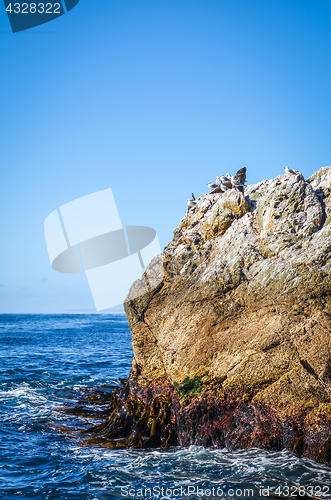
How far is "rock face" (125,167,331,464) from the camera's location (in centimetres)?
690

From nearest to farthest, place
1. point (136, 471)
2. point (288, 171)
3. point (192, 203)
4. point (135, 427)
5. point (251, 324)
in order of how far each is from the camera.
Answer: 1. point (136, 471)
2. point (251, 324)
3. point (135, 427)
4. point (288, 171)
5. point (192, 203)

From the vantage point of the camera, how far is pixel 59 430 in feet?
30.9

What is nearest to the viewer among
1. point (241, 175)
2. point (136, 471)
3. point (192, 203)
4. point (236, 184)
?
point (136, 471)

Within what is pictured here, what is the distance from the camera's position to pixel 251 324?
304 inches

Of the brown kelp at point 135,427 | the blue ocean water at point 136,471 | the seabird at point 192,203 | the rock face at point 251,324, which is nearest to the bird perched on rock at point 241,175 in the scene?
the rock face at point 251,324

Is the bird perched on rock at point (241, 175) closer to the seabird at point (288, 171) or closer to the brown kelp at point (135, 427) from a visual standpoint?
the seabird at point (288, 171)

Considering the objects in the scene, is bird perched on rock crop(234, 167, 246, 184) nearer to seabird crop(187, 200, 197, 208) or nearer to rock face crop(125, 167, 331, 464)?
rock face crop(125, 167, 331, 464)

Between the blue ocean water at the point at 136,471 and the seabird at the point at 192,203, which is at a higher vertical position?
the seabird at the point at 192,203

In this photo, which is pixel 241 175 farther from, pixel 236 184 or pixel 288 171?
pixel 288 171

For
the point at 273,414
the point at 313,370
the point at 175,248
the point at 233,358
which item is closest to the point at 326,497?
the point at 273,414

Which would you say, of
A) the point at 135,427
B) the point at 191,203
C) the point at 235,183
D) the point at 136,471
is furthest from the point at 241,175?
the point at 136,471

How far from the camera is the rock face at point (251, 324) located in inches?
272

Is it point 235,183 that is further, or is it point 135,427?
point 235,183

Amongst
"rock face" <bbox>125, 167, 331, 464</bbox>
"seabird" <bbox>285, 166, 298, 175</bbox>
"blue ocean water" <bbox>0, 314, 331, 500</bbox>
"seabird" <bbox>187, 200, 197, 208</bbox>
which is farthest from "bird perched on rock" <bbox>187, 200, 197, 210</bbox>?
"blue ocean water" <bbox>0, 314, 331, 500</bbox>
